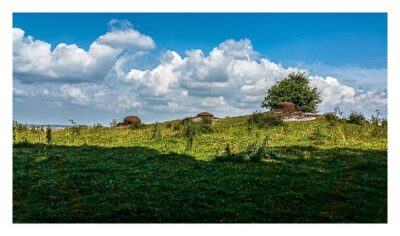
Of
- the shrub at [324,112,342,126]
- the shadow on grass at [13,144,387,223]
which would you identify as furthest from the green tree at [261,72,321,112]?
the shadow on grass at [13,144,387,223]

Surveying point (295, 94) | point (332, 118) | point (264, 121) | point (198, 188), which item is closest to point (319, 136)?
point (264, 121)

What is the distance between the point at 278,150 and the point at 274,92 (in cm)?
4624

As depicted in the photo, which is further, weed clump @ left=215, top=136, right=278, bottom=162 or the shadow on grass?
weed clump @ left=215, top=136, right=278, bottom=162

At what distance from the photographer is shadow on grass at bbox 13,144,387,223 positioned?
11.6 m

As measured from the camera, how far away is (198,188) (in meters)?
13.9

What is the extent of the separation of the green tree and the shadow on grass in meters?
44.6

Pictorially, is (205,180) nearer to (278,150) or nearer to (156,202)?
(156,202)

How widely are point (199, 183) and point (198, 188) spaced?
0.63 meters

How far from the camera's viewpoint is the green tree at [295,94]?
64.0 m

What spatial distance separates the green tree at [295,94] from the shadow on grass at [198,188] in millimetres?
44555

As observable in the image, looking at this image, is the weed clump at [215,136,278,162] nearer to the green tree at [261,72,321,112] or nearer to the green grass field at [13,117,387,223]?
the green grass field at [13,117,387,223]

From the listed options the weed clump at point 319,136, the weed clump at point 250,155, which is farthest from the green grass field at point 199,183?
the weed clump at point 319,136

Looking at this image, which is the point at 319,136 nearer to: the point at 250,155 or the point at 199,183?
the point at 250,155
